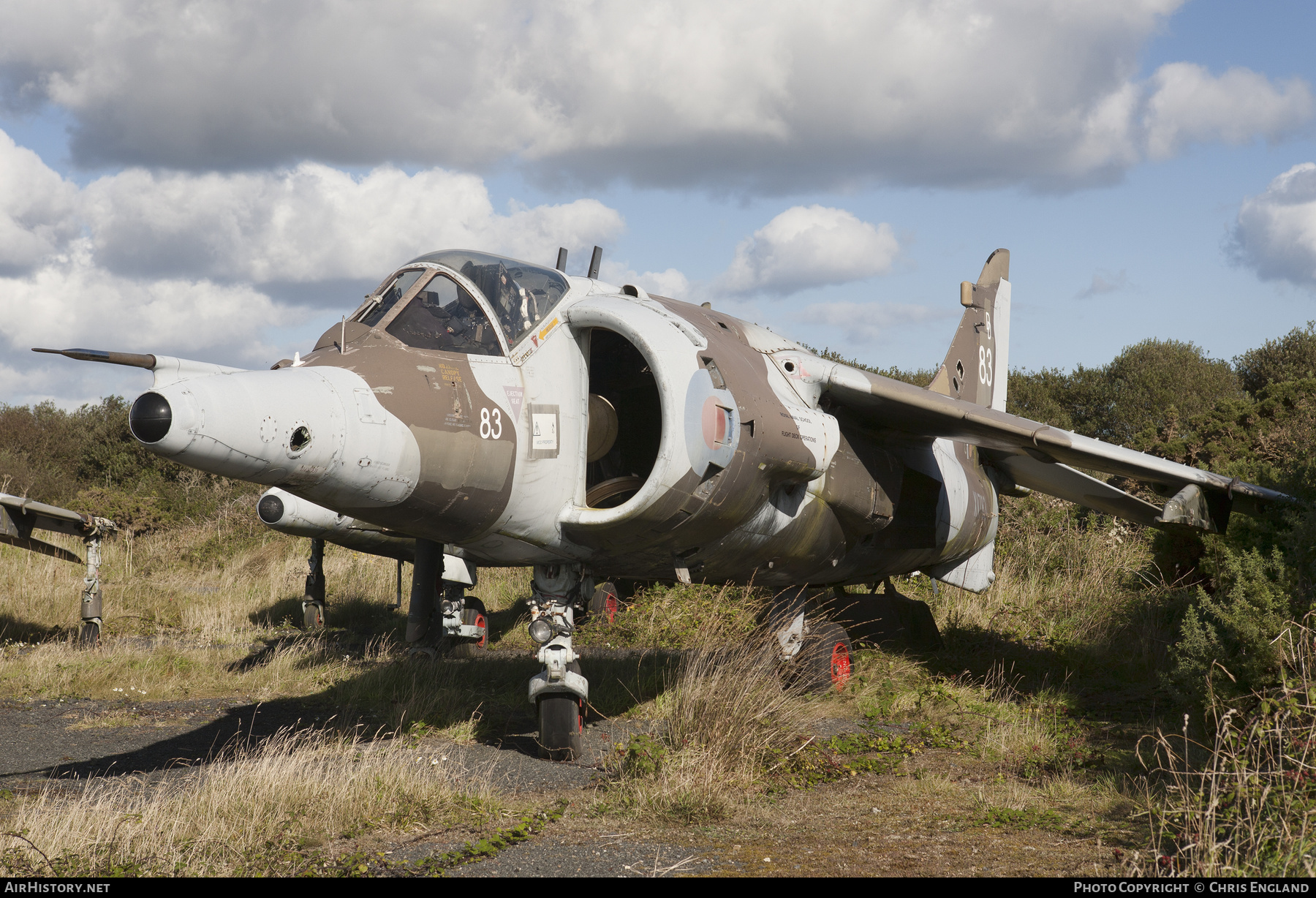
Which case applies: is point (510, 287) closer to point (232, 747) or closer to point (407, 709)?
point (407, 709)

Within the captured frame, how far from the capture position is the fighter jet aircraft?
5.25 metres

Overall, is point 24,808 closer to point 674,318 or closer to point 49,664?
point 674,318

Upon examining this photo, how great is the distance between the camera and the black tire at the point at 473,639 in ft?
41.5

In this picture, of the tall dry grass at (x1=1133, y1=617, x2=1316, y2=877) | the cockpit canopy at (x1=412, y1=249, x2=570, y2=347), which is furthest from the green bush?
the cockpit canopy at (x1=412, y1=249, x2=570, y2=347)

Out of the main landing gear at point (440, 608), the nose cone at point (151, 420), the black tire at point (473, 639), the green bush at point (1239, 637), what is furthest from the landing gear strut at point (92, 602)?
the green bush at point (1239, 637)

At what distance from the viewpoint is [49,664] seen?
430 inches

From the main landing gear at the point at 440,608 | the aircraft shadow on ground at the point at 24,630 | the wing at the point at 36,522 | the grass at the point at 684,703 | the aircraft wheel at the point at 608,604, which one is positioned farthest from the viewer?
the aircraft wheel at the point at 608,604

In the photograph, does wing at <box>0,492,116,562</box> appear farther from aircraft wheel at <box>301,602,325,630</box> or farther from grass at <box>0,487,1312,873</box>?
aircraft wheel at <box>301,602,325,630</box>

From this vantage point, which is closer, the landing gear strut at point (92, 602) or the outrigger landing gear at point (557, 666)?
the outrigger landing gear at point (557, 666)

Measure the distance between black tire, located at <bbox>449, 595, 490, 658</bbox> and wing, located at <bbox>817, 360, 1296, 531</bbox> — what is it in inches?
262

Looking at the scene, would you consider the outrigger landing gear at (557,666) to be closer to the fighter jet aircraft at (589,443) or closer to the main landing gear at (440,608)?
the fighter jet aircraft at (589,443)

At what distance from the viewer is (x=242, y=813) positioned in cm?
518
